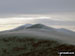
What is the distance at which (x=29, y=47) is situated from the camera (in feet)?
70.2

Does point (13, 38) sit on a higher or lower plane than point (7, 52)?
higher

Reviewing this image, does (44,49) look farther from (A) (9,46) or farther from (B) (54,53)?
(A) (9,46)

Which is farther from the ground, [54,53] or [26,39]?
[26,39]

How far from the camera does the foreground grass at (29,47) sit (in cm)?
2116

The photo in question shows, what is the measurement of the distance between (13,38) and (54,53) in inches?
189

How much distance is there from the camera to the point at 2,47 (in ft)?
71.4

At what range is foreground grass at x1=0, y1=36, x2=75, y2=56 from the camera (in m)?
21.2

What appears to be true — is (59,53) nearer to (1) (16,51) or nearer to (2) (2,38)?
(1) (16,51)

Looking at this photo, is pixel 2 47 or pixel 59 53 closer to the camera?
pixel 59 53

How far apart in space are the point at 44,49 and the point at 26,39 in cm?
229

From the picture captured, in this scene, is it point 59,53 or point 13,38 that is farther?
point 13,38

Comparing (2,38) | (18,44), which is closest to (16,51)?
(18,44)

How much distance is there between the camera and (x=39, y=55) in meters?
21.3

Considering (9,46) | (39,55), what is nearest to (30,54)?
(39,55)
